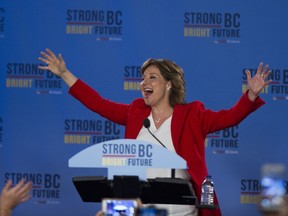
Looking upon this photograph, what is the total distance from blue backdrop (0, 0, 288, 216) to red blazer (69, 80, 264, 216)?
5.92 feet

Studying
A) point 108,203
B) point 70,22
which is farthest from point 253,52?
point 108,203

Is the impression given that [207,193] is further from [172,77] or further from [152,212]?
[152,212]

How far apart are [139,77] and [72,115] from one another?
71 cm

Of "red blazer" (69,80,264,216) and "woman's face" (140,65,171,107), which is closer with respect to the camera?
"red blazer" (69,80,264,216)

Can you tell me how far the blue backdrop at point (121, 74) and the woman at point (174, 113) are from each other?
1799 mm

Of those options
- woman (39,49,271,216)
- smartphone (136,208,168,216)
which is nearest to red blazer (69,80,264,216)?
woman (39,49,271,216)

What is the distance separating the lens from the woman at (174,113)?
445 centimetres

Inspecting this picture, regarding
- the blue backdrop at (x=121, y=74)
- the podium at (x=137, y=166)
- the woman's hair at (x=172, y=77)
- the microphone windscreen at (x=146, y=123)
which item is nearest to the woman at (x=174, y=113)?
the woman's hair at (x=172, y=77)

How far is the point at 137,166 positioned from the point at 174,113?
4.40ft

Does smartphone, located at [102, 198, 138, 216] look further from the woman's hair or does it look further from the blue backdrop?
the blue backdrop

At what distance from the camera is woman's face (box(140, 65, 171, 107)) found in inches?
186

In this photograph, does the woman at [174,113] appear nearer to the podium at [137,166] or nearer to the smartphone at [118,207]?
the podium at [137,166]

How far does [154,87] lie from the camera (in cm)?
473

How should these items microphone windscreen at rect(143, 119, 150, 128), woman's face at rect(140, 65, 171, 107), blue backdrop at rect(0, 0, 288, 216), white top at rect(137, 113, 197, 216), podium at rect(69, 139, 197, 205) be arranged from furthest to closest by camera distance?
blue backdrop at rect(0, 0, 288, 216)
woman's face at rect(140, 65, 171, 107)
microphone windscreen at rect(143, 119, 150, 128)
white top at rect(137, 113, 197, 216)
podium at rect(69, 139, 197, 205)
